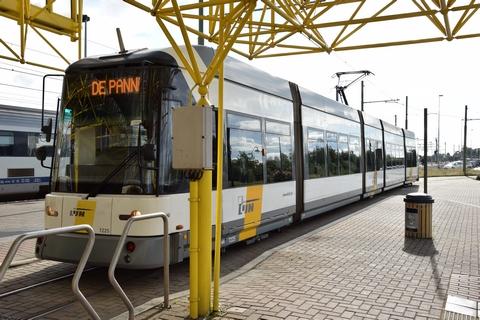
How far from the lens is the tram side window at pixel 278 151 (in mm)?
9266

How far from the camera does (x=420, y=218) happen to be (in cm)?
993

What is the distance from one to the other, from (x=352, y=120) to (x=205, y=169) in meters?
11.6

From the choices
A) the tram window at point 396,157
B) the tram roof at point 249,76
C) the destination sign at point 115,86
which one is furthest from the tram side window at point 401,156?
the destination sign at point 115,86

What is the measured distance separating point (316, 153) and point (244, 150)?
4.02 m

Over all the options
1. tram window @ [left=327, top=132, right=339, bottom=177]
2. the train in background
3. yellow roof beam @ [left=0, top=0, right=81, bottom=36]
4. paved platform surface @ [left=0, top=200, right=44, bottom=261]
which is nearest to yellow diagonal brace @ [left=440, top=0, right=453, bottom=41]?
tram window @ [left=327, top=132, right=339, bottom=177]

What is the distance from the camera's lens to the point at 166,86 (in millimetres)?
6527

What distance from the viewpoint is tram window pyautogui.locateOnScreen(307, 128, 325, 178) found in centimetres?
1145

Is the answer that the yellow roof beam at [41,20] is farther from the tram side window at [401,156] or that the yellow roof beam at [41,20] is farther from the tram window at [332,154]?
the tram side window at [401,156]

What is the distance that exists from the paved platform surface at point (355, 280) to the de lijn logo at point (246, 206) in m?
0.80

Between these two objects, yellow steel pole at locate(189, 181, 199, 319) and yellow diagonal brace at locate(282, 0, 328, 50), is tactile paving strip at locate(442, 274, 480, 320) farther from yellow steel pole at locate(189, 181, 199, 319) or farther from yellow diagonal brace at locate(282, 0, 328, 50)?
yellow diagonal brace at locate(282, 0, 328, 50)

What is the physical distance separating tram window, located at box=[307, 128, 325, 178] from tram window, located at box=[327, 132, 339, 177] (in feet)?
1.63

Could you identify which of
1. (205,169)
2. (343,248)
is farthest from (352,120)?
(205,169)

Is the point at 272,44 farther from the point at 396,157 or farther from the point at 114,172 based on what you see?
the point at 396,157

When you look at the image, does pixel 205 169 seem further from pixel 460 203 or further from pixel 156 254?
pixel 460 203
